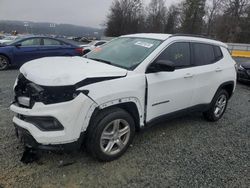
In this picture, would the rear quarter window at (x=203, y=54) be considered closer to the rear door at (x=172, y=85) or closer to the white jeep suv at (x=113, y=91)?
the white jeep suv at (x=113, y=91)

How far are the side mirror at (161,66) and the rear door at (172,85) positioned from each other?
7cm

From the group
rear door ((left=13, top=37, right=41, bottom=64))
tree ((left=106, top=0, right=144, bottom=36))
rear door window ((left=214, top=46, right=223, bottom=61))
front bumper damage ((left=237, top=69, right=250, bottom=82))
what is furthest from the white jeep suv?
tree ((left=106, top=0, right=144, bottom=36))

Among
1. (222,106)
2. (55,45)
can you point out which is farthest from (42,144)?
(55,45)

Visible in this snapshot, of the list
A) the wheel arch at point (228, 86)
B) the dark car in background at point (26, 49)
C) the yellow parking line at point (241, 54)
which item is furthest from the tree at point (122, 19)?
the wheel arch at point (228, 86)

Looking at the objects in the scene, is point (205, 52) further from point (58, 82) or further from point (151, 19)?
point (151, 19)

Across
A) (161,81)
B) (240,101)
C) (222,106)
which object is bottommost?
(240,101)

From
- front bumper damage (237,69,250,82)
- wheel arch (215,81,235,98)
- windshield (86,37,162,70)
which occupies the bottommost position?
front bumper damage (237,69,250,82)

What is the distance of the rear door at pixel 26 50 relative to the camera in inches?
403

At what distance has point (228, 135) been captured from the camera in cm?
481

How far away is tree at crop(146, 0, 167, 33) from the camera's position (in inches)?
2367

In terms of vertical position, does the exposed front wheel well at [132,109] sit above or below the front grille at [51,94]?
below

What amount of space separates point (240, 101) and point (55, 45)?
7823 millimetres

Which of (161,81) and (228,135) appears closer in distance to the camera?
(161,81)

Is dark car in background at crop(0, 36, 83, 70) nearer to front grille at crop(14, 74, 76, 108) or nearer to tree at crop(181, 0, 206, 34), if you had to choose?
front grille at crop(14, 74, 76, 108)
